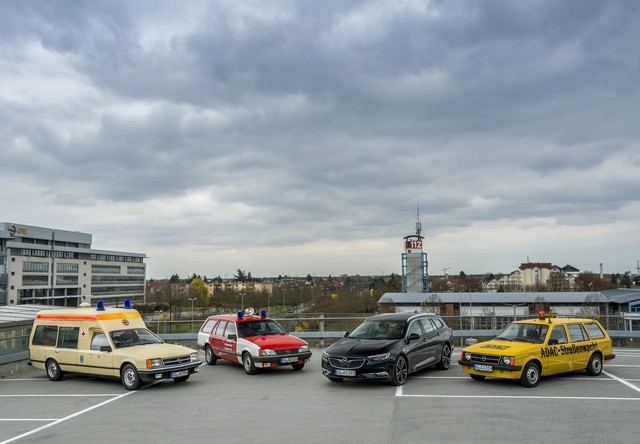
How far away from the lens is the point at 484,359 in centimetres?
1226

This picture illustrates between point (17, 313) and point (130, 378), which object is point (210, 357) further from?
point (17, 313)

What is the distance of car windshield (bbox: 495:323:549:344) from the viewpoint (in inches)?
497

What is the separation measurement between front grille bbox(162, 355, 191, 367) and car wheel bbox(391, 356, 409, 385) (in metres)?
4.79

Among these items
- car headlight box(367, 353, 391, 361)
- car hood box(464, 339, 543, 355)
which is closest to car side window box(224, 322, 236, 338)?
car headlight box(367, 353, 391, 361)

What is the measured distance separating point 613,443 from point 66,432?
829 cm

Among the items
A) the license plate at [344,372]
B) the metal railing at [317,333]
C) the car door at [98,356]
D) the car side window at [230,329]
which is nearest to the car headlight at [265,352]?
the car side window at [230,329]

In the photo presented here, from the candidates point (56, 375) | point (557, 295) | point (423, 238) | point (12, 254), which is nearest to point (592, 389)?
point (56, 375)

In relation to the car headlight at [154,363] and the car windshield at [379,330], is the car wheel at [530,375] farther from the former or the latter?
the car headlight at [154,363]

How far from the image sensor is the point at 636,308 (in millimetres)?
64938

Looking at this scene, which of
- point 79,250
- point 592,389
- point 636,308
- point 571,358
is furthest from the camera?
point 79,250

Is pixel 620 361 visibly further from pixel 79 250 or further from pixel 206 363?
pixel 79 250

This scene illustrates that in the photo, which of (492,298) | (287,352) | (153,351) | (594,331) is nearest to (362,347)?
(287,352)

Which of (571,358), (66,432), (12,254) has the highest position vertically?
(12,254)

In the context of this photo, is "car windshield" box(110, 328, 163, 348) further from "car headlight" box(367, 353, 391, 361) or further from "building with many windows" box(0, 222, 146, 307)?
"building with many windows" box(0, 222, 146, 307)
